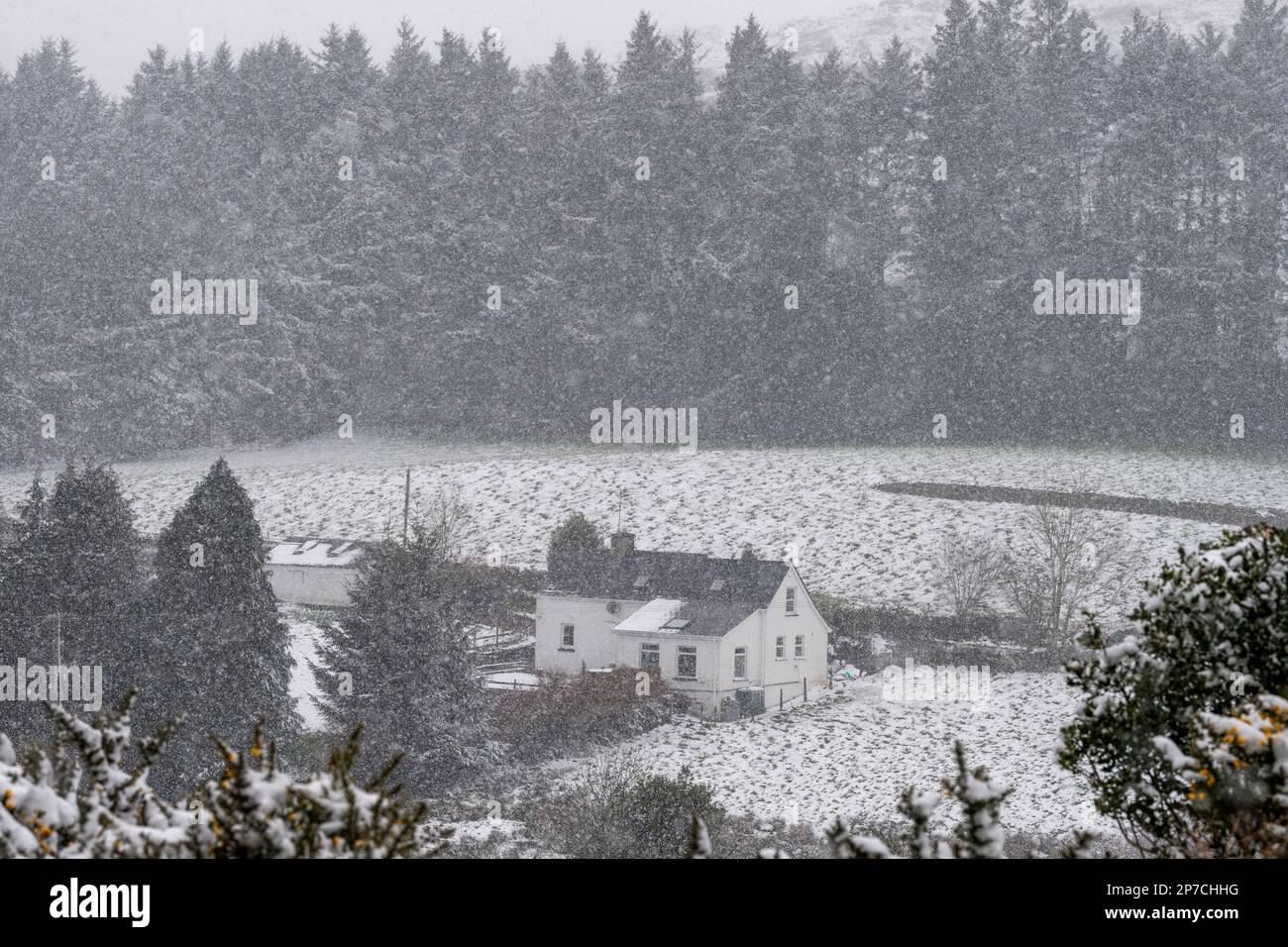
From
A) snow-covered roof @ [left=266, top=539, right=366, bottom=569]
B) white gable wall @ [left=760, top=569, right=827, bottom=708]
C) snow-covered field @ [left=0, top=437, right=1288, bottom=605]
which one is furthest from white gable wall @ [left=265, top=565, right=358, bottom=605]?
white gable wall @ [left=760, top=569, right=827, bottom=708]

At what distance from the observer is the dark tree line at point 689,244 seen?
51.4 m

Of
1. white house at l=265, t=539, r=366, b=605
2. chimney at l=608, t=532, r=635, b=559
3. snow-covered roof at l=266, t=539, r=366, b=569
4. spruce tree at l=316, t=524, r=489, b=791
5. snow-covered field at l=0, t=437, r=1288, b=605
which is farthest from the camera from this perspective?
snow-covered field at l=0, t=437, r=1288, b=605

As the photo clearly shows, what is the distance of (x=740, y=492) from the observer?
44.8 m

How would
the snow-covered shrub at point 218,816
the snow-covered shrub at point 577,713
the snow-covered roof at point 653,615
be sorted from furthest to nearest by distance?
the snow-covered roof at point 653,615
the snow-covered shrub at point 577,713
the snow-covered shrub at point 218,816

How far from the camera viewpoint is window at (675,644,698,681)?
103 ft

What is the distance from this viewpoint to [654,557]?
119 ft

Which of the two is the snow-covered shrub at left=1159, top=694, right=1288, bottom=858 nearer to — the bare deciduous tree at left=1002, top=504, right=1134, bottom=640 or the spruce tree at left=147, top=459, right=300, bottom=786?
the spruce tree at left=147, top=459, right=300, bottom=786

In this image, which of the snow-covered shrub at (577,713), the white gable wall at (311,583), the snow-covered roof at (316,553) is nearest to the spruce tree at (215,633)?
the snow-covered shrub at (577,713)

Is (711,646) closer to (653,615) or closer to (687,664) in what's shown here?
(687,664)

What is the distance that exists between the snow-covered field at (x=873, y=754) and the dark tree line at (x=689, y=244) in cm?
2281

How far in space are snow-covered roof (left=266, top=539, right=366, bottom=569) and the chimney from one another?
726 centimetres

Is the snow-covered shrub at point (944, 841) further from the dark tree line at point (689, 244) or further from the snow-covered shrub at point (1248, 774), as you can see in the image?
the dark tree line at point (689, 244)

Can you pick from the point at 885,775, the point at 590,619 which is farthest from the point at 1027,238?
the point at 885,775

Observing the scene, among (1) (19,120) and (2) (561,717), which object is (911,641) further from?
(1) (19,120)
